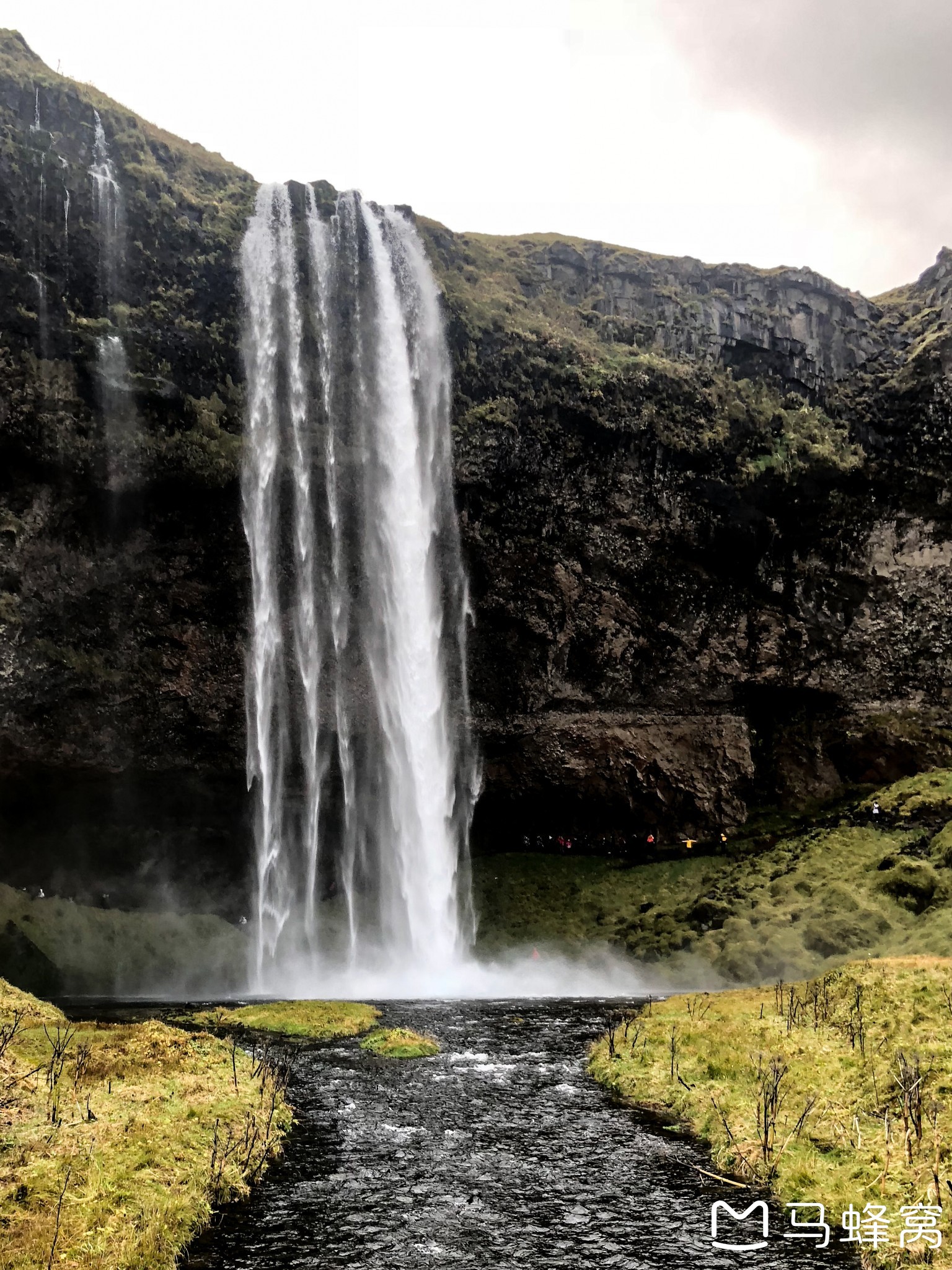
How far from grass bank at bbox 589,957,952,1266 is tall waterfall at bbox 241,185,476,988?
2284cm

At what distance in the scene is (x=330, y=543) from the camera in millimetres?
46188

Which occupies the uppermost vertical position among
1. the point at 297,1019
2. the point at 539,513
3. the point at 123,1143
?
the point at 539,513

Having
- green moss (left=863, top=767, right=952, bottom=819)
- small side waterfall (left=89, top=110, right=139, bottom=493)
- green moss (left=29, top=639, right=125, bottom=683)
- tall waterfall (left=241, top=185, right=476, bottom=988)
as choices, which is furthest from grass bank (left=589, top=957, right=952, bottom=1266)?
small side waterfall (left=89, top=110, right=139, bottom=493)

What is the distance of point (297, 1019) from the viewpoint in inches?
1028

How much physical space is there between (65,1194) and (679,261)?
60.0 meters

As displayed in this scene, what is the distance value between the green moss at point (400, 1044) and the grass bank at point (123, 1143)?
143 inches

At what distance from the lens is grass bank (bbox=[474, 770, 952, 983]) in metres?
37.7

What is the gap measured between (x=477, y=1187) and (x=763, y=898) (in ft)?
117

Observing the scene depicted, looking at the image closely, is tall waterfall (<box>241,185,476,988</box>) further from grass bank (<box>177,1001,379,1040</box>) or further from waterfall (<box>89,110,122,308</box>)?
grass bank (<box>177,1001,379,1040</box>)

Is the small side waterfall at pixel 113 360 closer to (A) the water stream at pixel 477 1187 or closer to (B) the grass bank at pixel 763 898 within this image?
(B) the grass bank at pixel 763 898

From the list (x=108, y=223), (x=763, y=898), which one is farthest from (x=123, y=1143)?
(x=108, y=223)

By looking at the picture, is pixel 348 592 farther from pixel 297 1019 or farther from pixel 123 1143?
pixel 123 1143

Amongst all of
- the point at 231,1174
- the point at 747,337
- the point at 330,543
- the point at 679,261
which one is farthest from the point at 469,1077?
the point at 679,261

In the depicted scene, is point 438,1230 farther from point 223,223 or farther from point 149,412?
point 223,223
